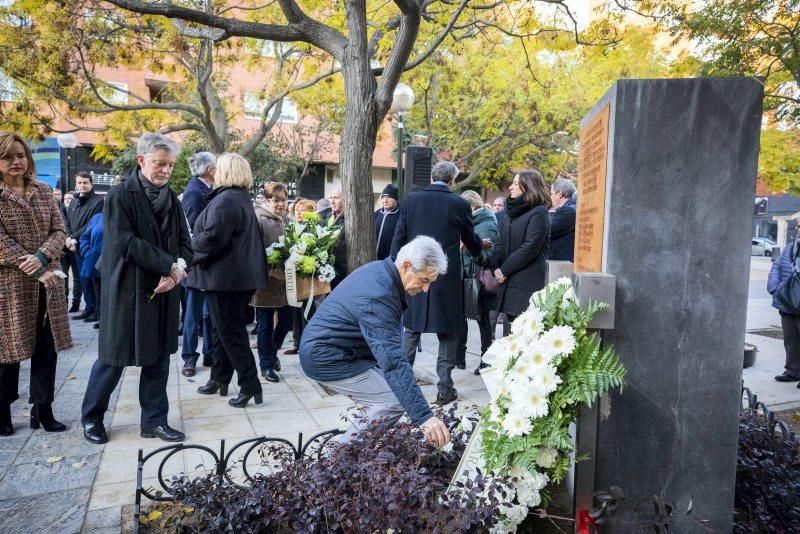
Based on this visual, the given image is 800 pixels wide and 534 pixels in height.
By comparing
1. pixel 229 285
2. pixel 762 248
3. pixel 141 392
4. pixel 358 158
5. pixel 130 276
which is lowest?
pixel 141 392

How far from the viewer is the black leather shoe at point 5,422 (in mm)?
4402

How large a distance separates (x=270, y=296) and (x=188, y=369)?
115cm

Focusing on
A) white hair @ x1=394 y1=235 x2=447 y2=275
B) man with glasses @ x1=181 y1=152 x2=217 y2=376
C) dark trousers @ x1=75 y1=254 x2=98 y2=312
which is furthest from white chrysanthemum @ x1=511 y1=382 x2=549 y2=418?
dark trousers @ x1=75 y1=254 x2=98 y2=312

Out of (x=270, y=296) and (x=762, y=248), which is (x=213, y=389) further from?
(x=762, y=248)

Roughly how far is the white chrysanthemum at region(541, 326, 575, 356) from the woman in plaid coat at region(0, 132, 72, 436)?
3603 mm

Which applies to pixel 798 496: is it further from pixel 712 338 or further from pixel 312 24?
pixel 312 24

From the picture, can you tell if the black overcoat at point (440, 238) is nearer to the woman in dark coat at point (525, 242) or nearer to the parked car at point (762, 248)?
A: the woman in dark coat at point (525, 242)

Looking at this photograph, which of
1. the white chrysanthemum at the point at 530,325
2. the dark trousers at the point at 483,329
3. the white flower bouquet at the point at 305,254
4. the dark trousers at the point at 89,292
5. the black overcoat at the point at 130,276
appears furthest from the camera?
the dark trousers at the point at 89,292

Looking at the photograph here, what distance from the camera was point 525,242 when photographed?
19.0 ft

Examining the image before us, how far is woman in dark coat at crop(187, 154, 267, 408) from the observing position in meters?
5.07

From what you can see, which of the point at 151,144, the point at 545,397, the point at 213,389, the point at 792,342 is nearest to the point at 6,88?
the point at 213,389

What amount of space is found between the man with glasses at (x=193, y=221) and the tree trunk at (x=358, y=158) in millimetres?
1378

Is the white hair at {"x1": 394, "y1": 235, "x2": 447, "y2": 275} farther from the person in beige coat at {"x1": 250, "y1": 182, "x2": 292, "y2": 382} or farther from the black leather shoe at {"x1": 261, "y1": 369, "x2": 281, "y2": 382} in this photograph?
the black leather shoe at {"x1": 261, "y1": 369, "x2": 281, "y2": 382}

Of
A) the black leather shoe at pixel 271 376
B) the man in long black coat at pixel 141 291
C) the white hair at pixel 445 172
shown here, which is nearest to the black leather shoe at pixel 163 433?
the man in long black coat at pixel 141 291
